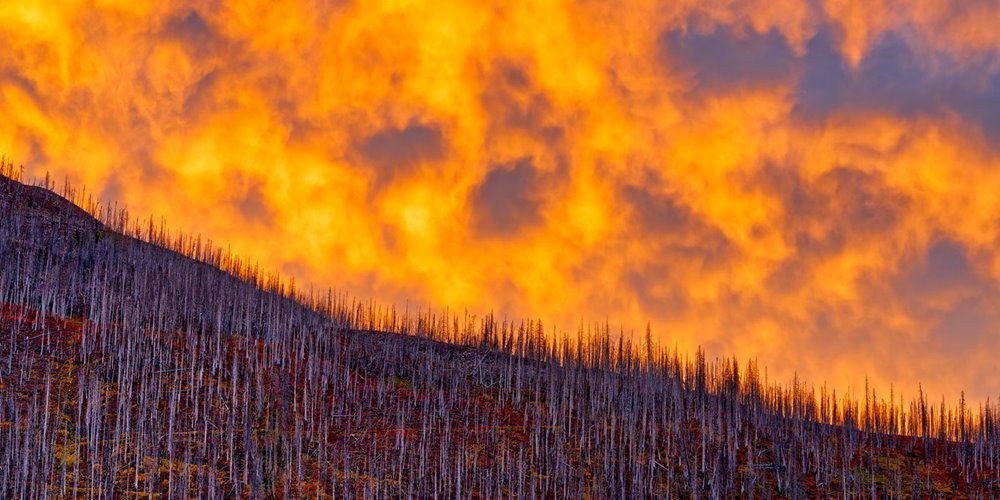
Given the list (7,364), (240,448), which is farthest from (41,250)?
(240,448)

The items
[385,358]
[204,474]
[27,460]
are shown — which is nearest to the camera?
[27,460]

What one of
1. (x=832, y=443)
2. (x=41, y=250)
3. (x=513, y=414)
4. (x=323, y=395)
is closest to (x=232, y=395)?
(x=323, y=395)

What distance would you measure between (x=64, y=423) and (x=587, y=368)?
24.6m

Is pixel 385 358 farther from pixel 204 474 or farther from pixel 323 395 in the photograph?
pixel 204 474

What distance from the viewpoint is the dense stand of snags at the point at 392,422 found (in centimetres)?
3375

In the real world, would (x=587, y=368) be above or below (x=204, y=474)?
above

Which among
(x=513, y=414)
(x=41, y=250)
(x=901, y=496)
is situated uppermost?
(x=41, y=250)

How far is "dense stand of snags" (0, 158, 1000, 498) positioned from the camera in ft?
111

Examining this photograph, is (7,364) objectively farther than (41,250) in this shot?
No

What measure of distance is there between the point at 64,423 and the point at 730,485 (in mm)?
24523

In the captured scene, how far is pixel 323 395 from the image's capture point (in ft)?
140

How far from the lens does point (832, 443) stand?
39.8 metres

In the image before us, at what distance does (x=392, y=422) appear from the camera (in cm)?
4156

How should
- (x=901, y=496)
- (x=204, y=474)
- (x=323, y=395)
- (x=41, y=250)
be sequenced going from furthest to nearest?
(x=41, y=250), (x=323, y=395), (x=901, y=496), (x=204, y=474)
